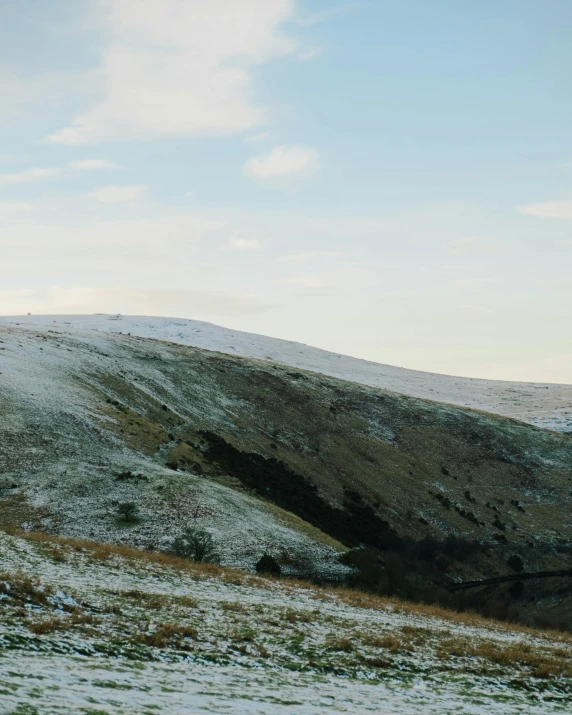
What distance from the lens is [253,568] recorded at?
40188 millimetres

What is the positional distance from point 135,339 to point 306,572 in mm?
71493

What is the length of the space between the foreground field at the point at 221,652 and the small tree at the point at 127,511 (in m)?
14.8

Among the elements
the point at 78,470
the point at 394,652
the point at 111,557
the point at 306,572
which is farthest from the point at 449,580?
the point at 394,652

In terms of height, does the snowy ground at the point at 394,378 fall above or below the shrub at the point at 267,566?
above

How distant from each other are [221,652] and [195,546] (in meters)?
21.9

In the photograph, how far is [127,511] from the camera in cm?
4366

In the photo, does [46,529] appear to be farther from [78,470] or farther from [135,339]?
[135,339]

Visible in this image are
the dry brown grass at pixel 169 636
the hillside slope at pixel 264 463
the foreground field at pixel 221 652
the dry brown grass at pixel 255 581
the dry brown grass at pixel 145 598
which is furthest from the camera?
the hillside slope at pixel 264 463

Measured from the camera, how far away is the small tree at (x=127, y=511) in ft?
143

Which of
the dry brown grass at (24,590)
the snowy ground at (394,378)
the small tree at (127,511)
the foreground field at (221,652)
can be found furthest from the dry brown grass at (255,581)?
the snowy ground at (394,378)

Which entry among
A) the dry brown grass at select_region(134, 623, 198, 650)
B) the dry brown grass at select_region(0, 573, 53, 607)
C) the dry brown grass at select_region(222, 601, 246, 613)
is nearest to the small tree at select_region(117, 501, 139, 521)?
the dry brown grass at select_region(222, 601, 246, 613)

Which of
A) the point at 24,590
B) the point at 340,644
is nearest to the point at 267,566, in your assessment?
the point at 340,644

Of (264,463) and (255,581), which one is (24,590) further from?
(264,463)

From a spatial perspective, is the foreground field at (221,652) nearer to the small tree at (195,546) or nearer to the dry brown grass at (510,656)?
the dry brown grass at (510,656)
